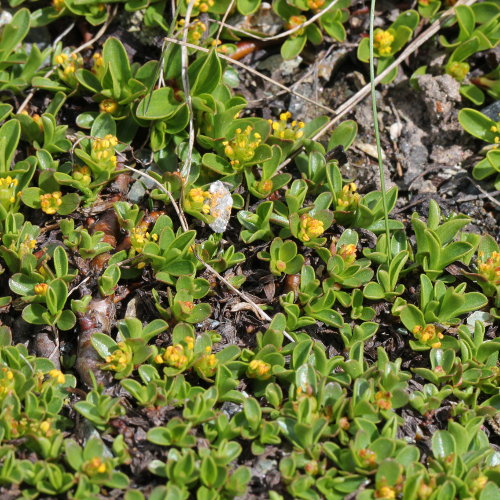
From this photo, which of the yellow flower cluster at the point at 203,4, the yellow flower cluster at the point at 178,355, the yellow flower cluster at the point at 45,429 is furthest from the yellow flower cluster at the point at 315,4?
the yellow flower cluster at the point at 45,429

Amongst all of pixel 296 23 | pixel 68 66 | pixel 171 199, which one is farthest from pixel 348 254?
pixel 68 66

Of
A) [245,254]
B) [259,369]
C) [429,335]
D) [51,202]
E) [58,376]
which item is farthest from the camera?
[245,254]

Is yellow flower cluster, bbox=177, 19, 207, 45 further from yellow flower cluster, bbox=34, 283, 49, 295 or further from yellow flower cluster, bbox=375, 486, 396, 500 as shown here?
yellow flower cluster, bbox=375, 486, 396, 500

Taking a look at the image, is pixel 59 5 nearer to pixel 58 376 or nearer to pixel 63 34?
pixel 63 34

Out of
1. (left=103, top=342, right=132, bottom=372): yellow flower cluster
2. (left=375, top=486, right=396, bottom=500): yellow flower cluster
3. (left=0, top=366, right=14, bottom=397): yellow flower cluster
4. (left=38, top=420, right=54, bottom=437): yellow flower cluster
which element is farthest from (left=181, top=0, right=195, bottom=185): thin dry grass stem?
(left=375, top=486, right=396, bottom=500): yellow flower cluster

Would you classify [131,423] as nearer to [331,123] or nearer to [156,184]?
[156,184]
